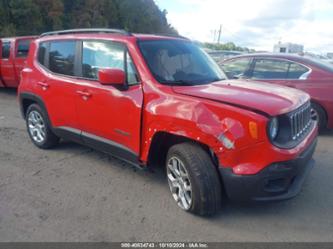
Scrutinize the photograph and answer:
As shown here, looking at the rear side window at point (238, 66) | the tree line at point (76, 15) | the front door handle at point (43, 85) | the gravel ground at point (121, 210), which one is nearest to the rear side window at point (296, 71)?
the rear side window at point (238, 66)

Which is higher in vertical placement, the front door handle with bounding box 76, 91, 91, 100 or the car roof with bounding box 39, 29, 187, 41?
the car roof with bounding box 39, 29, 187, 41

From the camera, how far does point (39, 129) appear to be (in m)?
5.64

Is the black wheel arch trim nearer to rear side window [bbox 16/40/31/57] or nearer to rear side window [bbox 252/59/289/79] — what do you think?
rear side window [bbox 252/59/289/79]

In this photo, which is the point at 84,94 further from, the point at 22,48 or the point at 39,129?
the point at 22,48

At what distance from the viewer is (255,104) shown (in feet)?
10.7

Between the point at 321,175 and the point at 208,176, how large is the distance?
215cm

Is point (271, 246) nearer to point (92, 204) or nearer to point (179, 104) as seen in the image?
point (179, 104)

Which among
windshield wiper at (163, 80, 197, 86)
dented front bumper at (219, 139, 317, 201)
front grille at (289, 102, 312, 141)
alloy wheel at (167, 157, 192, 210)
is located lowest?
alloy wheel at (167, 157, 192, 210)

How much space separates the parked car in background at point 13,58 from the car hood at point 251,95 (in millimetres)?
8115

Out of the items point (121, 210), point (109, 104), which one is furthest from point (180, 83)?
point (121, 210)

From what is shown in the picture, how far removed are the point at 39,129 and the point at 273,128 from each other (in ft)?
12.8

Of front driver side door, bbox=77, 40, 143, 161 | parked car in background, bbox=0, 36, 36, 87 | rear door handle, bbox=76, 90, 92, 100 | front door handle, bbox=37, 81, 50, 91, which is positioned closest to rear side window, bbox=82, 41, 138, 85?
front driver side door, bbox=77, 40, 143, 161

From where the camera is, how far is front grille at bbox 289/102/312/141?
11.3 feet

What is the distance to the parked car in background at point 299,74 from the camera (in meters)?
6.42
